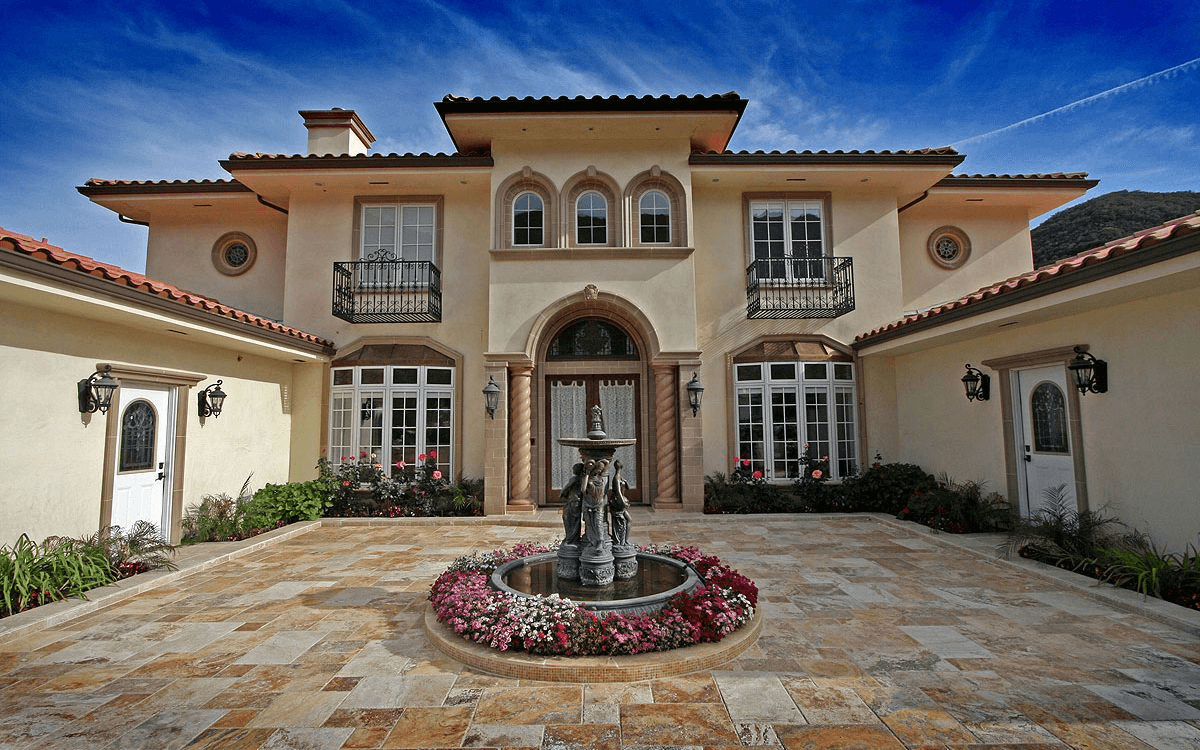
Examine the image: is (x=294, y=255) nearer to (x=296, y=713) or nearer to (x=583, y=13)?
(x=583, y=13)

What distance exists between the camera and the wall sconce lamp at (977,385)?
9148mm

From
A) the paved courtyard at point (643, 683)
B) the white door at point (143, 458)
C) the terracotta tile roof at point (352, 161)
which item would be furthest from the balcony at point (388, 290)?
the paved courtyard at point (643, 683)

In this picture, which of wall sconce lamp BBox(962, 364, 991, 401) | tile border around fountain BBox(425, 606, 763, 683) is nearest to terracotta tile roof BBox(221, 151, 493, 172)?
tile border around fountain BBox(425, 606, 763, 683)

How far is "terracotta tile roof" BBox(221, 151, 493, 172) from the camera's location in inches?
424

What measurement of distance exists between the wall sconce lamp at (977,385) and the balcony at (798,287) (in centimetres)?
276

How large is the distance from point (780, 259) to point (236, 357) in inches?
420

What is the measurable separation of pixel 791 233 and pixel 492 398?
7289 millimetres

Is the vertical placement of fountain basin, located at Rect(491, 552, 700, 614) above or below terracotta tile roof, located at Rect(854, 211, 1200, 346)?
below

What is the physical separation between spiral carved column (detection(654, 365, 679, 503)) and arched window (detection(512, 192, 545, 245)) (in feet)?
12.0

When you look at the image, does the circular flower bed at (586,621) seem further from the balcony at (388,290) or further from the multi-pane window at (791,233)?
the multi-pane window at (791,233)

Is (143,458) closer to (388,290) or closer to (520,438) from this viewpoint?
(388,290)

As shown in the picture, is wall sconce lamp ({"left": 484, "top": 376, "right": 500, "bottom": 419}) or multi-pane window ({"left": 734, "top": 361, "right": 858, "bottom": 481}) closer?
wall sconce lamp ({"left": 484, "top": 376, "right": 500, "bottom": 419})

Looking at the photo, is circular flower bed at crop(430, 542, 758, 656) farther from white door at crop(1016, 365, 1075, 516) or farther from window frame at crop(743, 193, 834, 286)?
window frame at crop(743, 193, 834, 286)

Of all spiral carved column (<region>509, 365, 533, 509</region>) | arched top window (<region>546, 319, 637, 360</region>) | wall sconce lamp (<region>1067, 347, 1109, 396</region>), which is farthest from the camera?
arched top window (<region>546, 319, 637, 360</region>)
